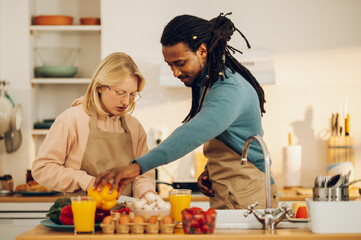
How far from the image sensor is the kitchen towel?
4164mm

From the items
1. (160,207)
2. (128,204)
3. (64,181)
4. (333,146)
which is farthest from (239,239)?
(333,146)

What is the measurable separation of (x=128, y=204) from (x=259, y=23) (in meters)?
2.49

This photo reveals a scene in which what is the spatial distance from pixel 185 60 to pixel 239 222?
65 centimetres

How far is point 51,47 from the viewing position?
4422mm

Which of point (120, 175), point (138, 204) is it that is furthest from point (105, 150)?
point (120, 175)

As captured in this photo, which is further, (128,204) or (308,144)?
(308,144)

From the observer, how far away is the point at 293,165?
417cm

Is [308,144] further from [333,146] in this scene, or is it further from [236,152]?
[236,152]

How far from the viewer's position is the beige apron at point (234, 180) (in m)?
2.27

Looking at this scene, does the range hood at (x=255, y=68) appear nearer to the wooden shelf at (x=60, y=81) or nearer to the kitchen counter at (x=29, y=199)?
the wooden shelf at (x=60, y=81)

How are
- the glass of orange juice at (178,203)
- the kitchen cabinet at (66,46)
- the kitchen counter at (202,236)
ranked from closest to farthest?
the kitchen counter at (202,236) → the glass of orange juice at (178,203) → the kitchen cabinet at (66,46)

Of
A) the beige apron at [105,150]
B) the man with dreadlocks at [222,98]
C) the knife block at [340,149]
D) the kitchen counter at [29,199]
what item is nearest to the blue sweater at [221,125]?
the man with dreadlocks at [222,98]

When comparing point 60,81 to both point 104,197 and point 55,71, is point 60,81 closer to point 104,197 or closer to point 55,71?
point 55,71

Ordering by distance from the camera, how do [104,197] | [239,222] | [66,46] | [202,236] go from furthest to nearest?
[66,46], [239,222], [104,197], [202,236]
